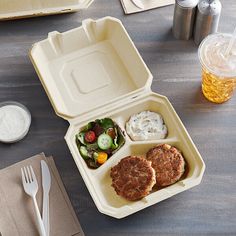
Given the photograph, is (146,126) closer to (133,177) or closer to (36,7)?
(133,177)

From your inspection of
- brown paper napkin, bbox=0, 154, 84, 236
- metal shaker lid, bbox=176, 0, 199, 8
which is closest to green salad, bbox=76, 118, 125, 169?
brown paper napkin, bbox=0, 154, 84, 236

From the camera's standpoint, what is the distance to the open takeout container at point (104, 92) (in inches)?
58.5

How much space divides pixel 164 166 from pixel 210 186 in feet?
0.54

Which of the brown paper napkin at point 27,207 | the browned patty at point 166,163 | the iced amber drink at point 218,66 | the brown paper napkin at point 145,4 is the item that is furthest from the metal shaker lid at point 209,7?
the brown paper napkin at point 27,207

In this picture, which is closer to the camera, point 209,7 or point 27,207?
point 27,207

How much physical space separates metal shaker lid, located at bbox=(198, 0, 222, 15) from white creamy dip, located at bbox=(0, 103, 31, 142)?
2.28 feet

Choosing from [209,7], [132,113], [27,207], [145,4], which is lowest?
[27,207]

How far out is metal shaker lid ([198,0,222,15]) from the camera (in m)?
1.68

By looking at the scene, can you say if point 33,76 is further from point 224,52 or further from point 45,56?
point 224,52

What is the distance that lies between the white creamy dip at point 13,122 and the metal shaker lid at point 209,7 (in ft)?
2.28

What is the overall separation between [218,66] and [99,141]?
1.46 feet

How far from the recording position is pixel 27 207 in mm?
1482

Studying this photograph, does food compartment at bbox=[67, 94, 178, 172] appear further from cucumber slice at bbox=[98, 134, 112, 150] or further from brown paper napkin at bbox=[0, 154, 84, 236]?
brown paper napkin at bbox=[0, 154, 84, 236]

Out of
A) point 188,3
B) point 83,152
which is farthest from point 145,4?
point 83,152
